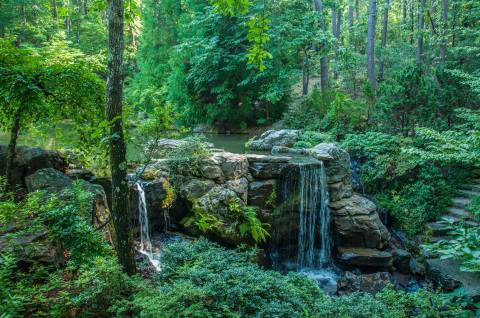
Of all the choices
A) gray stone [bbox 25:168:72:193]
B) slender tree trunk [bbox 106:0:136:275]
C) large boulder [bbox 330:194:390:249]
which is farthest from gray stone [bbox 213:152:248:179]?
slender tree trunk [bbox 106:0:136:275]

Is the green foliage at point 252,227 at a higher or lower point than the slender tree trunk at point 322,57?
lower

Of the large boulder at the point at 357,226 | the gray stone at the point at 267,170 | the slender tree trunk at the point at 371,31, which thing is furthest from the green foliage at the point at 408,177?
the slender tree trunk at the point at 371,31

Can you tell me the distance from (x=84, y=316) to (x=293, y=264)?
603 cm

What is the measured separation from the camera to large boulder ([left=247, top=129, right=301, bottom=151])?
11.6 meters

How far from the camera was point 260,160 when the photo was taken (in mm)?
8617

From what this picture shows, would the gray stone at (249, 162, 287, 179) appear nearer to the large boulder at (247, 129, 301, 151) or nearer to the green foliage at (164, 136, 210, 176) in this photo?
the green foliage at (164, 136, 210, 176)

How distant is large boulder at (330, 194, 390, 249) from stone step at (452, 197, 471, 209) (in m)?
2.12

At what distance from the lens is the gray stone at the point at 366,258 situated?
7895 millimetres

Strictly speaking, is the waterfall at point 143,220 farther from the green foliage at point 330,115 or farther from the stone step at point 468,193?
the stone step at point 468,193

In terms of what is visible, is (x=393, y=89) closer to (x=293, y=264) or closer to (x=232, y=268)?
(x=293, y=264)

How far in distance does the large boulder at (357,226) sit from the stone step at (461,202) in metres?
2.12

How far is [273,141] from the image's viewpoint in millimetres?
11820

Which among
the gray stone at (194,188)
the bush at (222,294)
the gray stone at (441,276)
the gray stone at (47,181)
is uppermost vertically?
the gray stone at (47,181)

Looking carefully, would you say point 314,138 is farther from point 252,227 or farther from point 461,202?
point 252,227
